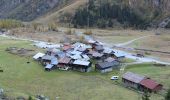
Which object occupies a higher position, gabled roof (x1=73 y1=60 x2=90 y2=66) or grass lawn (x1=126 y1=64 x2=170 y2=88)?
gabled roof (x1=73 y1=60 x2=90 y2=66)

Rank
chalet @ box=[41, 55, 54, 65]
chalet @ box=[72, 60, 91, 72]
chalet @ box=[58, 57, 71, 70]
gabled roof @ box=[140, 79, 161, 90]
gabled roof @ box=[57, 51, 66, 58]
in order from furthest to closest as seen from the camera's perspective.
Answer: 1. gabled roof @ box=[57, 51, 66, 58]
2. chalet @ box=[41, 55, 54, 65]
3. chalet @ box=[58, 57, 71, 70]
4. chalet @ box=[72, 60, 91, 72]
5. gabled roof @ box=[140, 79, 161, 90]

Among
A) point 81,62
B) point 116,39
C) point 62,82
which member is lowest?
point 62,82

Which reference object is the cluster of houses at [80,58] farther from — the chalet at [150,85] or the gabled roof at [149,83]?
the chalet at [150,85]

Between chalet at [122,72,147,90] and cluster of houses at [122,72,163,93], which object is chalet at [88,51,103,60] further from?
chalet at [122,72,147,90]

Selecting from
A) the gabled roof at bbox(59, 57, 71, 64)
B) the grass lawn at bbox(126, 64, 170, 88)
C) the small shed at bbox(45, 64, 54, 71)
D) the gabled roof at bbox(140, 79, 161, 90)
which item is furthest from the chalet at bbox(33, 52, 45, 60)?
the gabled roof at bbox(140, 79, 161, 90)

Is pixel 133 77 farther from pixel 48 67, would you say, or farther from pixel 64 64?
pixel 48 67

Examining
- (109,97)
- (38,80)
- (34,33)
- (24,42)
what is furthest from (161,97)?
(34,33)

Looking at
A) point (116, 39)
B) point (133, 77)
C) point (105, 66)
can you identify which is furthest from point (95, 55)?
point (116, 39)
